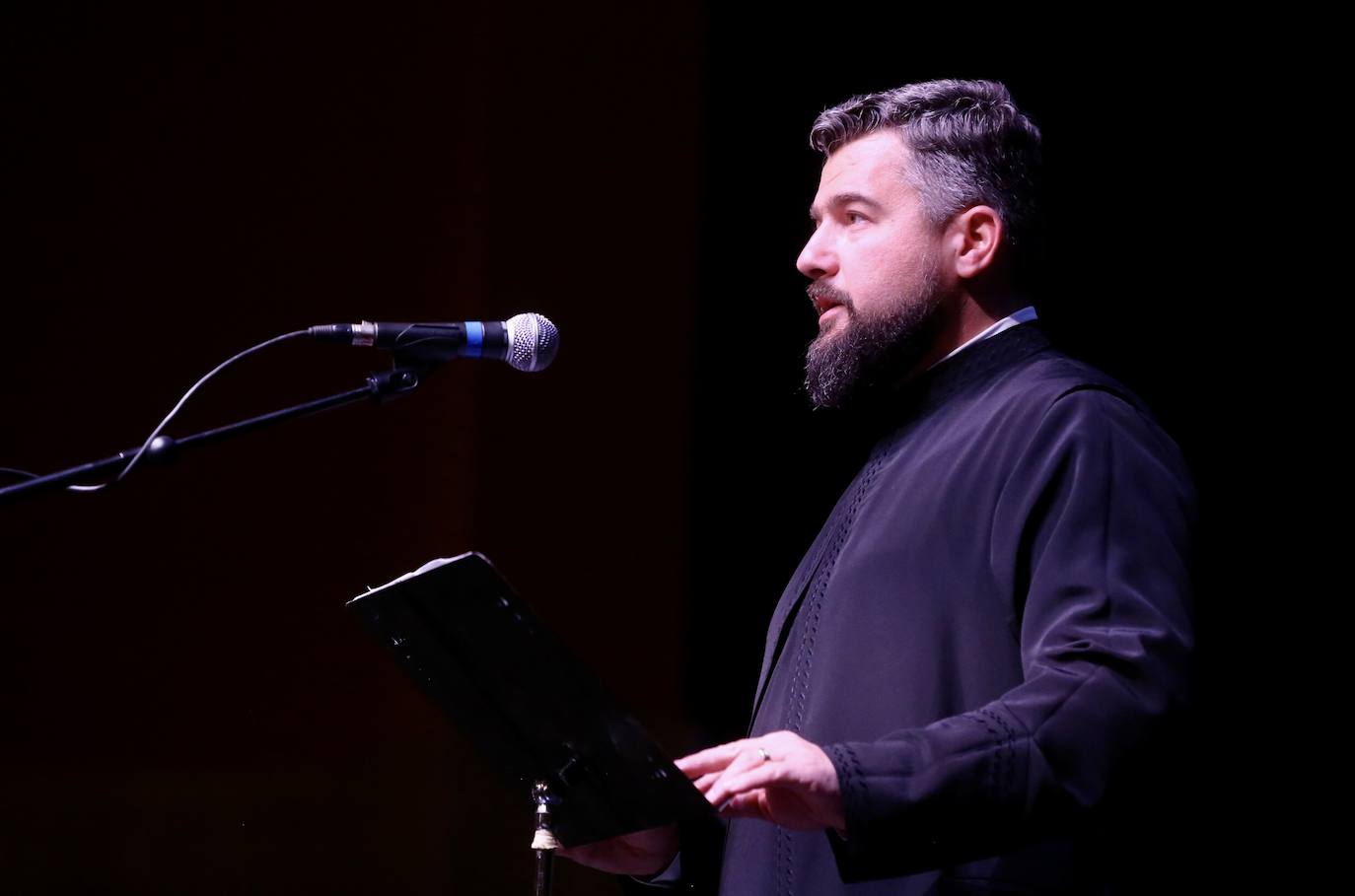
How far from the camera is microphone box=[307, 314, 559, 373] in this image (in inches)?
59.2

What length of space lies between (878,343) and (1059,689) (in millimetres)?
682

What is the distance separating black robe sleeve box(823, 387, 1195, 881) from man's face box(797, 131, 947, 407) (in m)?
0.40

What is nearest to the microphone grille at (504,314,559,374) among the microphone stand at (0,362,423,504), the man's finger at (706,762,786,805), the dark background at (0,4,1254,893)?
the microphone stand at (0,362,423,504)

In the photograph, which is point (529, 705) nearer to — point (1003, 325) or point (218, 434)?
point (218, 434)

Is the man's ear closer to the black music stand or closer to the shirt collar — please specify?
the shirt collar

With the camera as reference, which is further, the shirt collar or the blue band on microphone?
the shirt collar

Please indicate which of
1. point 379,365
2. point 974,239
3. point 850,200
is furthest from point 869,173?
point 379,365

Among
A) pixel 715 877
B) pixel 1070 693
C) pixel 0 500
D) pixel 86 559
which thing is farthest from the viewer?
pixel 86 559

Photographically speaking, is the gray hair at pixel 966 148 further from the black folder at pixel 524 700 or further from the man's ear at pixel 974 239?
the black folder at pixel 524 700

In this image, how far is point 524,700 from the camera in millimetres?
1305

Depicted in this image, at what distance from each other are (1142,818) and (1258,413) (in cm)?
113

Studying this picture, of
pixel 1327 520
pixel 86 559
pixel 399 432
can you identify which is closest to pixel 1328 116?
pixel 1327 520

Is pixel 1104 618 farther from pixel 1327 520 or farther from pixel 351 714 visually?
pixel 351 714

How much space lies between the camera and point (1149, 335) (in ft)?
7.95
